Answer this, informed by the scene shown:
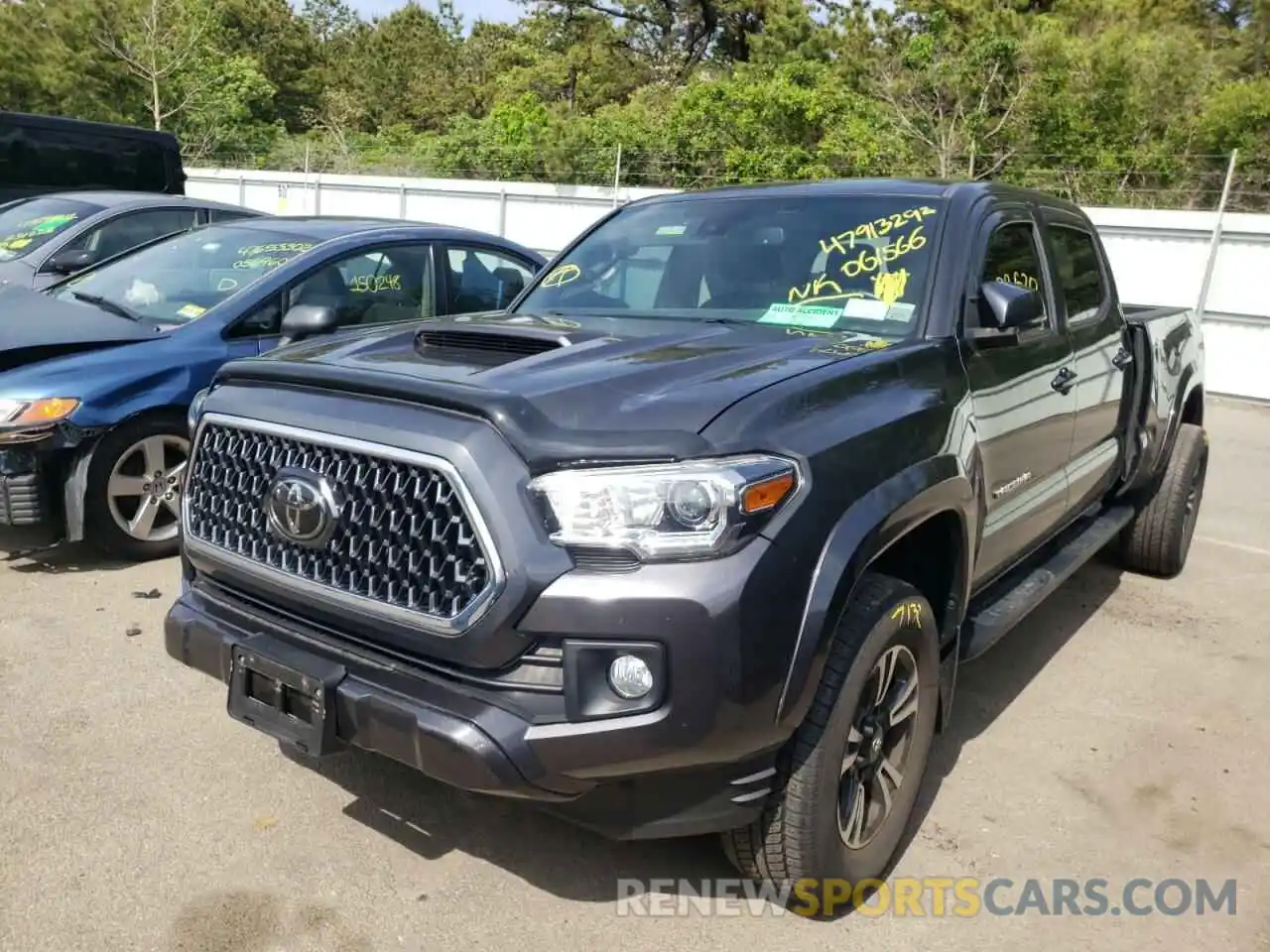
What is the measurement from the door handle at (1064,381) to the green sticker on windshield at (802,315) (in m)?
0.99

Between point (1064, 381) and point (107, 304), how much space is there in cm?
465

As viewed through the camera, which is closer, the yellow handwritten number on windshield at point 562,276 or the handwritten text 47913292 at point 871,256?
the handwritten text 47913292 at point 871,256

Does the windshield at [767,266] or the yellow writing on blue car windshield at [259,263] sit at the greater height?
the windshield at [767,266]

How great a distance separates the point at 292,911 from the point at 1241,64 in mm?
→ 31204

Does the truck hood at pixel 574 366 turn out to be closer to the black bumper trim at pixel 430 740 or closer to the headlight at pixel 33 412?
the black bumper trim at pixel 430 740

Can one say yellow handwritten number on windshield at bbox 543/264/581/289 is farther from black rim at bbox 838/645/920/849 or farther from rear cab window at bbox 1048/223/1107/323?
black rim at bbox 838/645/920/849

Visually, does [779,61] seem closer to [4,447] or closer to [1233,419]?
[1233,419]

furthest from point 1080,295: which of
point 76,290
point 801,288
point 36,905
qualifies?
point 76,290

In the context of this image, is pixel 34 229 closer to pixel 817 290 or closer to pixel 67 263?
pixel 67 263

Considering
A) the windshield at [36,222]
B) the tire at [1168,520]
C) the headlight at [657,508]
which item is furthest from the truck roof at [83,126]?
the headlight at [657,508]

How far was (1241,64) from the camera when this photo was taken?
27016mm

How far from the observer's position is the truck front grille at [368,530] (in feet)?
7.66

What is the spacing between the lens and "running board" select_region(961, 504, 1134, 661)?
3508 millimetres

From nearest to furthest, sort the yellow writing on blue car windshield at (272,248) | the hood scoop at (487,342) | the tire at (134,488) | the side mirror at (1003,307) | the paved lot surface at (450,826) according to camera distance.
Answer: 1. the paved lot surface at (450,826)
2. the hood scoop at (487,342)
3. the side mirror at (1003,307)
4. the tire at (134,488)
5. the yellow writing on blue car windshield at (272,248)
